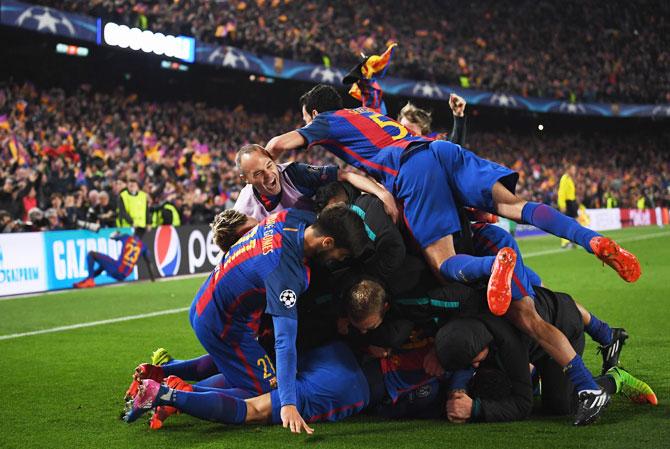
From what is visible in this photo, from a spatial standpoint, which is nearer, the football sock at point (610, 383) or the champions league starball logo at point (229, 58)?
the football sock at point (610, 383)

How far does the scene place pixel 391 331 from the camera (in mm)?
5004

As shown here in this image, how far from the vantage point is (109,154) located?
65.3 feet

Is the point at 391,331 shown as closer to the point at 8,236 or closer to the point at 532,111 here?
the point at 8,236

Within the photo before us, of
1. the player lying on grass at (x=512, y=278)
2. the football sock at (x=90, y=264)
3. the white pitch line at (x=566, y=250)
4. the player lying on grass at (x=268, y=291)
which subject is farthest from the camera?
the white pitch line at (x=566, y=250)

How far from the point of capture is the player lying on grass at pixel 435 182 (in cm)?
496

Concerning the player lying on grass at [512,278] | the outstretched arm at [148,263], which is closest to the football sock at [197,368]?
the player lying on grass at [512,278]

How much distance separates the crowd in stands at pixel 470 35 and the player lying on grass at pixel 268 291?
57.1 ft

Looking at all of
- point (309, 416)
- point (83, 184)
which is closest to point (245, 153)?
point (309, 416)

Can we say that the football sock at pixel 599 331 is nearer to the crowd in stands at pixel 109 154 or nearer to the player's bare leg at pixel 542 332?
the player's bare leg at pixel 542 332

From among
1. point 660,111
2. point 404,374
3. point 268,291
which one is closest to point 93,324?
point 404,374

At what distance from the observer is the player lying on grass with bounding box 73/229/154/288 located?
14.6m

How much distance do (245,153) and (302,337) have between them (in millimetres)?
1288

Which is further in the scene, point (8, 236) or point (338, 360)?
point (8, 236)

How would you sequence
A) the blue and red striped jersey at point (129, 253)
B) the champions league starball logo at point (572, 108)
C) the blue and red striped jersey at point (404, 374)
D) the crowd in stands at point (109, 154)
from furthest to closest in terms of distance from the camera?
the champions league starball logo at point (572, 108) → the crowd in stands at point (109, 154) → the blue and red striped jersey at point (129, 253) → the blue and red striped jersey at point (404, 374)
